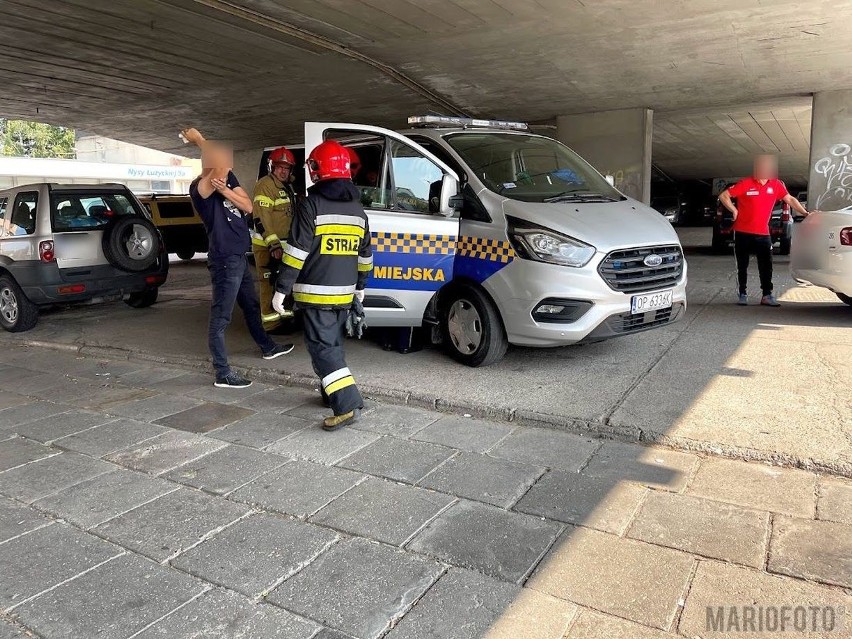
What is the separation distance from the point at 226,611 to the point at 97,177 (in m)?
47.0

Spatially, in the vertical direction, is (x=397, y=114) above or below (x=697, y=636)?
above

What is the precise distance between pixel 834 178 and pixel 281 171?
483 inches

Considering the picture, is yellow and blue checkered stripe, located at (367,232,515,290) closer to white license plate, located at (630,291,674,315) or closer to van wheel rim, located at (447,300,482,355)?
van wheel rim, located at (447,300,482,355)

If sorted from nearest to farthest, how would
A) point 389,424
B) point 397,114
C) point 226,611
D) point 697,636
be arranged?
point 697,636 < point 226,611 < point 389,424 < point 397,114

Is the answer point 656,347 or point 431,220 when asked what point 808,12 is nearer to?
point 656,347

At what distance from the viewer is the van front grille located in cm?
507

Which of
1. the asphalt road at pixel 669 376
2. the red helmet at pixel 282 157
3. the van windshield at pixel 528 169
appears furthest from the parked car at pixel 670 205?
the red helmet at pixel 282 157

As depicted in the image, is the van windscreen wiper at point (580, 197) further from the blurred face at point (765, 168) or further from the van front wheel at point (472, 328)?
the blurred face at point (765, 168)

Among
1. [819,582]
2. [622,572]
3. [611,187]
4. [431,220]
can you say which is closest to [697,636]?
[622,572]

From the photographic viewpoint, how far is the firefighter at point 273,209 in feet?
20.9

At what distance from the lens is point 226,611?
2.55 meters
